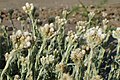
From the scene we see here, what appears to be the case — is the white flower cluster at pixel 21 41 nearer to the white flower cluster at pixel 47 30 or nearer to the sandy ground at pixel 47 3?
the white flower cluster at pixel 47 30

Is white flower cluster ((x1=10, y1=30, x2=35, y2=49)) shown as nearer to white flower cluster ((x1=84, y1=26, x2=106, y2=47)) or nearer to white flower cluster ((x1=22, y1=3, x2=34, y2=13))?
white flower cluster ((x1=84, y1=26, x2=106, y2=47))

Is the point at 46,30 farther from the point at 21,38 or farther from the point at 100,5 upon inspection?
the point at 100,5

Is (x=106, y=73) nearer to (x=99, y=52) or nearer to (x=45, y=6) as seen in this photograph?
(x=99, y=52)

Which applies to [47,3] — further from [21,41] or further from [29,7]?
[21,41]

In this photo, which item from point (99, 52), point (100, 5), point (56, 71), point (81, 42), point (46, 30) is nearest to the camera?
point (46, 30)

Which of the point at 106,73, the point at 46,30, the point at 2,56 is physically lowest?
the point at 106,73

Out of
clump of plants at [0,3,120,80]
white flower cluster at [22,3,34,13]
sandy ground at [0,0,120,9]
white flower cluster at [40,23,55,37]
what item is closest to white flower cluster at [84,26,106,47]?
clump of plants at [0,3,120,80]

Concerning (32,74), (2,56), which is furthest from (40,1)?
(32,74)

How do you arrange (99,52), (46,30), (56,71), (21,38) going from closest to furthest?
(21,38)
(46,30)
(56,71)
(99,52)

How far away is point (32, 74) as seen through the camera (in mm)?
2361

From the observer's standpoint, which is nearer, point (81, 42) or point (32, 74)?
point (32, 74)

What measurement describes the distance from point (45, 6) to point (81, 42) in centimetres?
305

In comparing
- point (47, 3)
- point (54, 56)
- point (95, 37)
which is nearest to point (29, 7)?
point (54, 56)

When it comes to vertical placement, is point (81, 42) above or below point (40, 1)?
below
